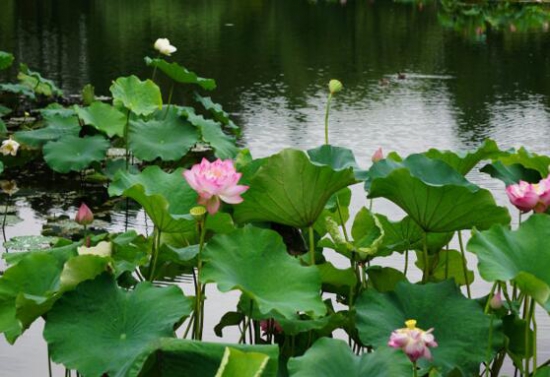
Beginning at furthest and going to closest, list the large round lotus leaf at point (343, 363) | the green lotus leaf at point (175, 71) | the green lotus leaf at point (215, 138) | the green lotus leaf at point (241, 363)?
the green lotus leaf at point (175, 71) → the green lotus leaf at point (215, 138) → the large round lotus leaf at point (343, 363) → the green lotus leaf at point (241, 363)

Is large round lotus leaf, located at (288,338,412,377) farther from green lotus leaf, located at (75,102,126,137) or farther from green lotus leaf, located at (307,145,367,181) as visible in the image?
green lotus leaf, located at (75,102,126,137)

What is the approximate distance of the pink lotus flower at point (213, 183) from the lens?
1328 mm

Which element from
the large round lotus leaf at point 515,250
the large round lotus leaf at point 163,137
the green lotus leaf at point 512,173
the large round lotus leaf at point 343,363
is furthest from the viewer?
the large round lotus leaf at point 163,137

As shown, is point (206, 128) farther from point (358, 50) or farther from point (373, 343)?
point (358, 50)

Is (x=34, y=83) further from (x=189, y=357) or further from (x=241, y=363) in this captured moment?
(x=241, y=363)

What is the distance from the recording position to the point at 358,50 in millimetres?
7430

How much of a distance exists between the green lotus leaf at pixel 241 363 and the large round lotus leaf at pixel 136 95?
214cm

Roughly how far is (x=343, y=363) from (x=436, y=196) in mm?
360

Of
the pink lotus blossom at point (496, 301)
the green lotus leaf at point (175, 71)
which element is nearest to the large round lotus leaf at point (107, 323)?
the pink lotus blossom at point (496, 301)

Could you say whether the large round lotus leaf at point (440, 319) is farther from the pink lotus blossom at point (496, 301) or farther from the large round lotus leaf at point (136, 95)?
the large round lotus leaf at point (136, 95)

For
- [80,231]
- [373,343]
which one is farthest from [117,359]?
[80,231]

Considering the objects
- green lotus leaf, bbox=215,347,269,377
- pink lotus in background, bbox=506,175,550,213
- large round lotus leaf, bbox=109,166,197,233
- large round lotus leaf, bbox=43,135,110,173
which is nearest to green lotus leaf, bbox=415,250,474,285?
pink lotus in background, bbox=506,175,550,213

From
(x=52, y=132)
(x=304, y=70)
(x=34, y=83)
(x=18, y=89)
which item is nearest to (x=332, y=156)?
(x=52, y=132)

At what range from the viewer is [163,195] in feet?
5.41
